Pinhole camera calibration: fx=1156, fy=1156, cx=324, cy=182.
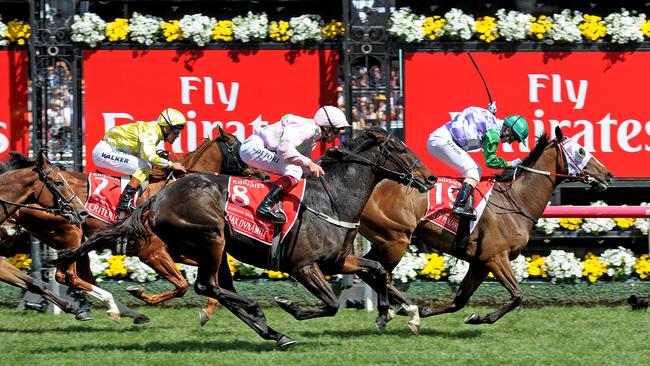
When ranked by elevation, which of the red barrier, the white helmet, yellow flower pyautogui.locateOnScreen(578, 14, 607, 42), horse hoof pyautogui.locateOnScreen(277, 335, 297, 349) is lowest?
horse hoof pyautogui.locateOnScreen(277, 335, 297, 349)

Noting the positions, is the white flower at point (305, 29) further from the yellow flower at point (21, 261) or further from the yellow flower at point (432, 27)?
the yellow flower at point (21, 261)

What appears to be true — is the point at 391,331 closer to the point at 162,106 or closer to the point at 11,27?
the point at 162,106

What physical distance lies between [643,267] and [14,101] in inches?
241

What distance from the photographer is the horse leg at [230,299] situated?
7879 mm

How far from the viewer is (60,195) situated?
30.1 feet

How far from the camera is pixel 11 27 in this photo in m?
10.9

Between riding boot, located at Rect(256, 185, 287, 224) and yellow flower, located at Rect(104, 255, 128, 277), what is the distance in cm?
320

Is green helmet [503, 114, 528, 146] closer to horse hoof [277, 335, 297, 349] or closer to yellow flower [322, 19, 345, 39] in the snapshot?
yellow flower [322, 19, 345, 39]

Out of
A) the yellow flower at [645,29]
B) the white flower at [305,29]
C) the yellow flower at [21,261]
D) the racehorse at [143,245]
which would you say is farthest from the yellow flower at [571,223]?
the yellow flower at [21,261]

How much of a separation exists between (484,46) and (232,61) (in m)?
2.44

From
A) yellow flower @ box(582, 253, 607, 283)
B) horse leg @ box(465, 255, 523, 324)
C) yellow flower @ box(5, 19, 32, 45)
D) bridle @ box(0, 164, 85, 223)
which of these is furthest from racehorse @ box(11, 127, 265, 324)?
yellow flower @ box(582, 253, 607, 283)

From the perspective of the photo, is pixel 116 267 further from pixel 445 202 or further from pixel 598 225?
pixel 598 225

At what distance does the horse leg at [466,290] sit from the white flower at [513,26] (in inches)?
112

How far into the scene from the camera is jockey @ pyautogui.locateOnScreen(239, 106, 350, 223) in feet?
26.1
